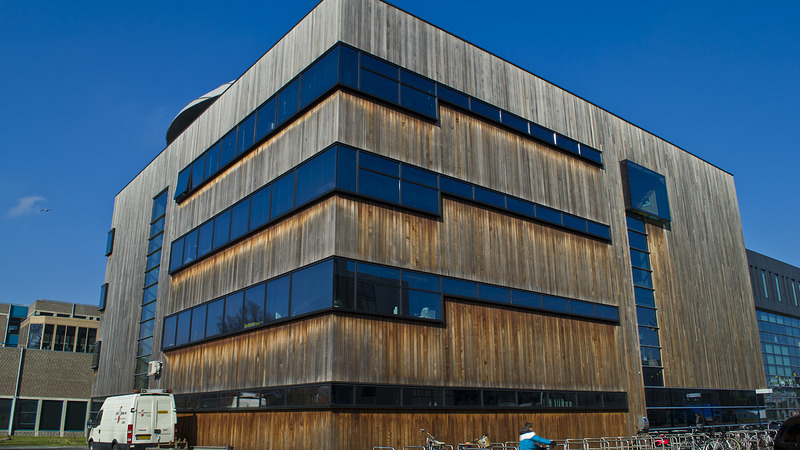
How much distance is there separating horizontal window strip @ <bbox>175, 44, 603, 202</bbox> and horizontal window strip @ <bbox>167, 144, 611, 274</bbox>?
7.47 ft

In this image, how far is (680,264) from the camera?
104 ft

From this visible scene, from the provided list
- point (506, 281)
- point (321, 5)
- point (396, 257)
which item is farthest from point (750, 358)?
point (321, 5)

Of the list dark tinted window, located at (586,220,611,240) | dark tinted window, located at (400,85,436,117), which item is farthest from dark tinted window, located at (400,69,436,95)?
dark tinted window, located at (586,220,611,240)

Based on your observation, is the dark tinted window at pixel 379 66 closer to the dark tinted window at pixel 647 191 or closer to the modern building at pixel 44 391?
the dark tinted window at pixel 647 191

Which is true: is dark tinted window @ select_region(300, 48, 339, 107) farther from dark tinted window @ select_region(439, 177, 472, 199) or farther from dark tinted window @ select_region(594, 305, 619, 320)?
dark tinted window @ select_region(594, 305, 619, 320)

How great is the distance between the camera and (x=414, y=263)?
2025cm

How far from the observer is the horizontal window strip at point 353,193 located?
19641mm

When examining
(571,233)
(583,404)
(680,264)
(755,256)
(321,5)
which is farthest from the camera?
(755,256)

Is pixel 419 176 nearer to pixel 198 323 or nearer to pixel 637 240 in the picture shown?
pixel 198 323

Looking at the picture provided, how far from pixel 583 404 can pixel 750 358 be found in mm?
15730

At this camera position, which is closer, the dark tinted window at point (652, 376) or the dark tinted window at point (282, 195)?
the dark tinted window at point (282, 195)

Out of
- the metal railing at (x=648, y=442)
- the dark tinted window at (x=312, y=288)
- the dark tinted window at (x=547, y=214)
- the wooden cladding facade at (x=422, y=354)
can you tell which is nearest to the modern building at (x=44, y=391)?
the wooden cladding facade at (x=422, y=354)

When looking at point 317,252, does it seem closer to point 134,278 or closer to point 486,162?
point 486,162

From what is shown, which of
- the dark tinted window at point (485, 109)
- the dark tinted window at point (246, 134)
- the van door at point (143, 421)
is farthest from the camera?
the dark tinted window at point (246, 134)
